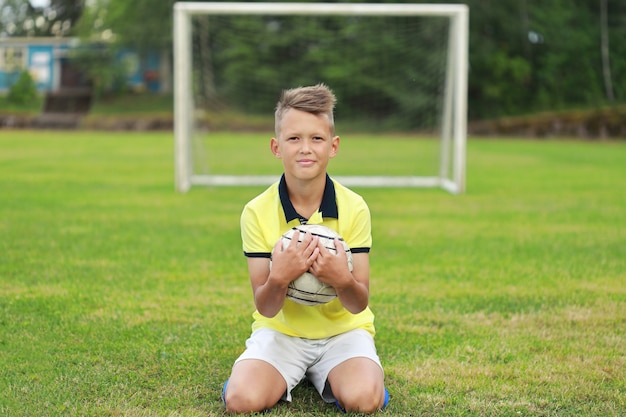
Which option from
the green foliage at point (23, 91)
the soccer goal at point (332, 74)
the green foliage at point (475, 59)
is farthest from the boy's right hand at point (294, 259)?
the green foliage at point (23, 91)

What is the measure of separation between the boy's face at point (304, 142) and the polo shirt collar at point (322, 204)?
0.14 metres

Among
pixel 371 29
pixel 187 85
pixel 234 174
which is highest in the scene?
pixel 371 29

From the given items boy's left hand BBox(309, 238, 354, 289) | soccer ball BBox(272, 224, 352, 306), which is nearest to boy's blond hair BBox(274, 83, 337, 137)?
soccer ball BBox(272, 224, 352, 306)

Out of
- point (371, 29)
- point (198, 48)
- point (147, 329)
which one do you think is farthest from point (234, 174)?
point (147, 329)

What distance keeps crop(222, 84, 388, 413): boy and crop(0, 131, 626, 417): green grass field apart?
14 centimetres

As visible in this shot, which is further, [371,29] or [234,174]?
[371,29]

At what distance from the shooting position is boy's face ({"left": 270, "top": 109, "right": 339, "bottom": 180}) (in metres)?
3.42

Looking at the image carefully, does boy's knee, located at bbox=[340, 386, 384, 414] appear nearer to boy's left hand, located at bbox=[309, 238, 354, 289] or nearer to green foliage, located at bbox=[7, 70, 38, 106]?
boy's left hand, located at bbox=[309, 238, 354, 289]

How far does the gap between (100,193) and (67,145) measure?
40.5 ft

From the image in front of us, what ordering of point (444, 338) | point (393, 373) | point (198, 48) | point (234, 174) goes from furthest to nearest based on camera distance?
point (198, 48)
point (234, 174)
point (444, 338)
point (393, 373)

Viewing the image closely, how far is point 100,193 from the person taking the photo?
12.0m

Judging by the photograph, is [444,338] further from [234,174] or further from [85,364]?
[234,174]

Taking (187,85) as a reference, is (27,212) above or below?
below

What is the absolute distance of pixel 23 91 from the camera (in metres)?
42.3
